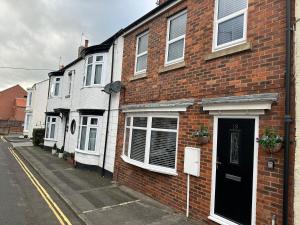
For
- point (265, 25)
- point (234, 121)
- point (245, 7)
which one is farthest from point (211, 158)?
point (245, 7)

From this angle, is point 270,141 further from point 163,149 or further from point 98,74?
point 98,74

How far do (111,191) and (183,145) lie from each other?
3416mm

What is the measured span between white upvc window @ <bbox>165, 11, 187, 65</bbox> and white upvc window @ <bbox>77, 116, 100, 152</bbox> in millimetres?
5797

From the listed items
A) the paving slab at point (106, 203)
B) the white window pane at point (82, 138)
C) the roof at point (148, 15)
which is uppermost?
the roof at point (148, 15)

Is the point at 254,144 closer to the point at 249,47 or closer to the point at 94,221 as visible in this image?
the point at 249,47

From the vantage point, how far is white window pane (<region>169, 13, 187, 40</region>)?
26.7ft

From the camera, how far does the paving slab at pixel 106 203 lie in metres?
6.66

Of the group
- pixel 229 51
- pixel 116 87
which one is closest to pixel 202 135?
pixel 229 51

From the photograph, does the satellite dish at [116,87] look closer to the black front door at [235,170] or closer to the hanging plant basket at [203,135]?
the hanging plant basket at [203,135]

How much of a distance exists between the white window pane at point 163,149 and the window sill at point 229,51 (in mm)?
2438

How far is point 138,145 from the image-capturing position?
939cm

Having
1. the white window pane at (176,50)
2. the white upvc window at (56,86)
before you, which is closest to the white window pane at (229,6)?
A: the white window pane at (176,50)

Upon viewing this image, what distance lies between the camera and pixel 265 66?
545 centimetres

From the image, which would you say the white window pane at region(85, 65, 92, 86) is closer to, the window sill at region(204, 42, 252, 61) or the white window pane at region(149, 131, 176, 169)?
the white window pane at region(149, 131, 176, 169)
